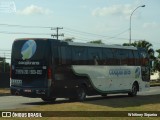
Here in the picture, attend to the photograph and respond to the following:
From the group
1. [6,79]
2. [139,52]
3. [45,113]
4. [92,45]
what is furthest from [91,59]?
[6,79]

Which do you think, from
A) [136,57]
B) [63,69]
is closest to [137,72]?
[136,57]

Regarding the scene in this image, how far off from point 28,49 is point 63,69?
1975mm

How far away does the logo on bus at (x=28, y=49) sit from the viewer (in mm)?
22625

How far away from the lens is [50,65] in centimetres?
2236

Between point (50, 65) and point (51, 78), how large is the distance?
2.03 ft

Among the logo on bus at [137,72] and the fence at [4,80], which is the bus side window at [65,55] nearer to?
the logo on bus at [137,72]

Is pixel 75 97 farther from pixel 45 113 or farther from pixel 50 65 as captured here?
pixel 45 113

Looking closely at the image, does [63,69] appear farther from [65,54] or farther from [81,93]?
[81,93]

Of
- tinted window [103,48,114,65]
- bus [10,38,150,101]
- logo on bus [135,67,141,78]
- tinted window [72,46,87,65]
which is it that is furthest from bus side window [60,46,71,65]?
logo on bus [135,67,141,78]

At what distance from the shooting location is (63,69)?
76.2 ft

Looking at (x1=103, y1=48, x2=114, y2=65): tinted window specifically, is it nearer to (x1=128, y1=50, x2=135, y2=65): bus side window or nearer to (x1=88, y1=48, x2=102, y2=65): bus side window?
(x1=88, y1=48, x2=102, y2=65): bus side window

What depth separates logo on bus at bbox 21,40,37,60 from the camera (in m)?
22.6

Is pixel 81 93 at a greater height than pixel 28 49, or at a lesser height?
lesser

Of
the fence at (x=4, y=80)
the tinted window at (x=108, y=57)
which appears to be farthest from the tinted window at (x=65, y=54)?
the fence at (x=4, y=80)
